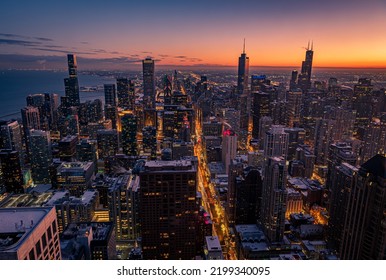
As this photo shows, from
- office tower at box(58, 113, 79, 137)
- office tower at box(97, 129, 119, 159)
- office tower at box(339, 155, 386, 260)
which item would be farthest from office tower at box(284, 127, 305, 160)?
office tower at box(58, 113, 79, 137)

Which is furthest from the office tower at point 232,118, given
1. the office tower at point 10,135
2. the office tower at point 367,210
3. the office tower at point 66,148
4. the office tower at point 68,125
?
the office tower at point 367,210

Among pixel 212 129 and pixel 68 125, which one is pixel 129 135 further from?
pixel 212 129

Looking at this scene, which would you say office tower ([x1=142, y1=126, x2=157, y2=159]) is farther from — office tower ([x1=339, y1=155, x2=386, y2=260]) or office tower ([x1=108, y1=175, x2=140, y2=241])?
office tower ([x1=339, y1=155, x2=386, y2=260])

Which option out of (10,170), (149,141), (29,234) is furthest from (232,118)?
(29,234)

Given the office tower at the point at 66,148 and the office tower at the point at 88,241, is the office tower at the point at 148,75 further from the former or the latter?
the office tower at the point at 66,148
